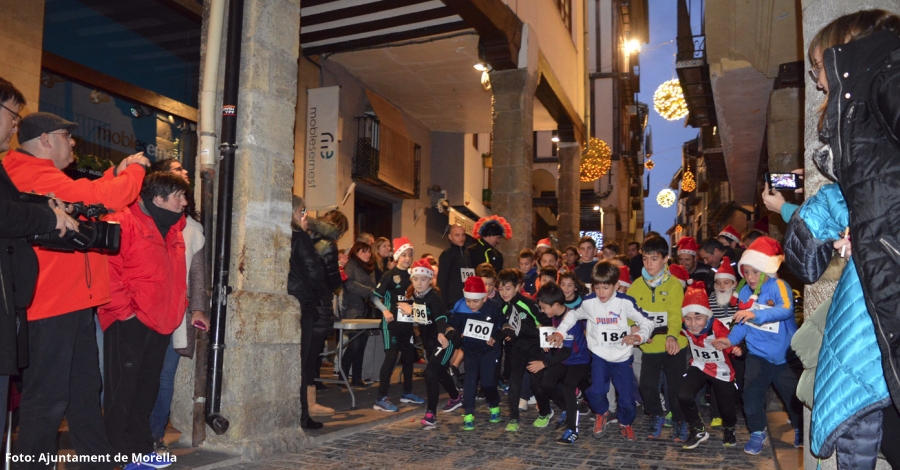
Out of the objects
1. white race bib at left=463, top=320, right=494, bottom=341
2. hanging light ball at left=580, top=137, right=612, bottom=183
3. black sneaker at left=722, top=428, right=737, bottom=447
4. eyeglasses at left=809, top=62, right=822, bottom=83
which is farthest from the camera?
hanging light ball at left=580, top=137, right=612, bottom=183

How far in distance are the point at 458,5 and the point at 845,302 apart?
10.2 m

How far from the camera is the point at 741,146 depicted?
18172mm

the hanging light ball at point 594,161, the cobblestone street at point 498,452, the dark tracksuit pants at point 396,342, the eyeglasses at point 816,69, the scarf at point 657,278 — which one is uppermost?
the hanging light ball at point 594,161

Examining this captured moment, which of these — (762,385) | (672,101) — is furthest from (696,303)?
(672,101)

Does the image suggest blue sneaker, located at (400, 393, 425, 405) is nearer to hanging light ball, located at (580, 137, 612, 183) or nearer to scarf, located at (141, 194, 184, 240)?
scarf, located at (141, 194, 184, 240)

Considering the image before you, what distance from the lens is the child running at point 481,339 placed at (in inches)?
309

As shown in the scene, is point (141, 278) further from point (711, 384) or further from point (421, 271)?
point (711, 384)

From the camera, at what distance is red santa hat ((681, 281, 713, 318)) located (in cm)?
700

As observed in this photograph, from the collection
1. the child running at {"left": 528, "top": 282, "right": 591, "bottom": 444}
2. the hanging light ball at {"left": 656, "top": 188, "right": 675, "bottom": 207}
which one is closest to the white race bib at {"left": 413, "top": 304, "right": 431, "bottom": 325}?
the child running at {"left": 528, "top": 282, "right": 591, "bottom": 444}

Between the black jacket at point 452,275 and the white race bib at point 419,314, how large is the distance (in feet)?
5.48

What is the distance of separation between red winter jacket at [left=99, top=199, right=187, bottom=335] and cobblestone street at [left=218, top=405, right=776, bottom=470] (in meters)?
1.26

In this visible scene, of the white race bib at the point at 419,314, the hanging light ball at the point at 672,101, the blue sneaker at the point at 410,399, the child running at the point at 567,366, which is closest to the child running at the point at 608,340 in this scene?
the child running at the point at 567,366

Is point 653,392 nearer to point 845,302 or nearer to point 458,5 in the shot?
point 845,302

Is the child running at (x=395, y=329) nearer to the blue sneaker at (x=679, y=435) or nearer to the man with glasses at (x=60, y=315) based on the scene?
the blue sneaker at (x=679, y=435)
